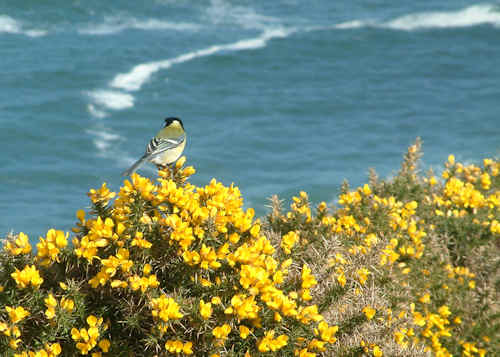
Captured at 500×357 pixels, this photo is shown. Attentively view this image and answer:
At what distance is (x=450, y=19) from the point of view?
35375mm

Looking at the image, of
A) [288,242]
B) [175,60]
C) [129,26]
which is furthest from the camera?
[129,26]

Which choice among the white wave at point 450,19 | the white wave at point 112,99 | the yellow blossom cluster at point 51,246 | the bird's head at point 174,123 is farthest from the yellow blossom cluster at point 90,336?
the white wave at point 450,19

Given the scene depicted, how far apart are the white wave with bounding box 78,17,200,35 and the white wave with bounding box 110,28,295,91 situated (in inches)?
147

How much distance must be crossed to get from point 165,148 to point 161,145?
4 centimetres

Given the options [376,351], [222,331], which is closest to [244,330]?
[222,331]

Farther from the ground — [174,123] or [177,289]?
[174,123]

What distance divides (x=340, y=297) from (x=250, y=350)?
90 centimetres

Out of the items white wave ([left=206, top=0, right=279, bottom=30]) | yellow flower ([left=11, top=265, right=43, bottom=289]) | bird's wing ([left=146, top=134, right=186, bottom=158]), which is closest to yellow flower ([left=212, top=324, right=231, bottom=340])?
yellow flower ([left=11, top=265, right=43, bottom=289])

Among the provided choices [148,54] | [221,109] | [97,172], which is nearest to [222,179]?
[97,172]

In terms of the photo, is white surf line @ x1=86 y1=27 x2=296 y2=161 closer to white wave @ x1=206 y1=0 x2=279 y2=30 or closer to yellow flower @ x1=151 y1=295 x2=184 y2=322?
white wave @ x1=206 y1=0 x2=279 y2=30

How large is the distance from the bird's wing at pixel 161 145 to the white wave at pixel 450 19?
101ft

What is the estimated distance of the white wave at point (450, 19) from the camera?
34.3 meters

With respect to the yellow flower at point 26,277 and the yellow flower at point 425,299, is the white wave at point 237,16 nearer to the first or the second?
the yellow flower at point 425,299

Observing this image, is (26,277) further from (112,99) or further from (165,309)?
(112,99)
